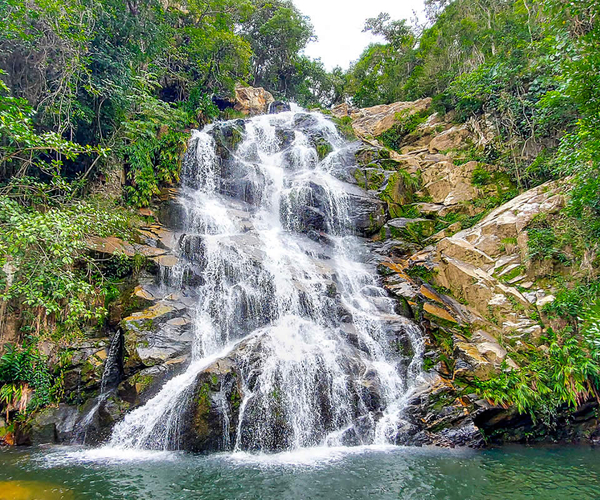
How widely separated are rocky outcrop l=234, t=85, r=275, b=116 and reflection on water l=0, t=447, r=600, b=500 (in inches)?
894

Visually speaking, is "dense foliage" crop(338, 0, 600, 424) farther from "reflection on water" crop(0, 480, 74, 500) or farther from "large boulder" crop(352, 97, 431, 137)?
"reflection on water" crop(0, 480, 74, 500)

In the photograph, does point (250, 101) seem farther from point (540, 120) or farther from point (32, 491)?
point (32, 491)

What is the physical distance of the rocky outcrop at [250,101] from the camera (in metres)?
25.1

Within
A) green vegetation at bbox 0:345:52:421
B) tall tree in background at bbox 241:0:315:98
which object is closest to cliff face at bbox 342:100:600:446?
green vegetation at bbox 0:345:52:421

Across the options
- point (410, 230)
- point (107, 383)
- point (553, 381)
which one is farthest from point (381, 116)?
point (107, 383)

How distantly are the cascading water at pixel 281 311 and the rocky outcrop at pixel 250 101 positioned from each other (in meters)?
7.04

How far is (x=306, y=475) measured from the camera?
20.4ft

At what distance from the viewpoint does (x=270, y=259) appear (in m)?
12.5

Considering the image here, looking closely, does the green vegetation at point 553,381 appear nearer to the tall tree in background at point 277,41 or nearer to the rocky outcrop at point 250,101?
the rocky outcrop at point 250,101

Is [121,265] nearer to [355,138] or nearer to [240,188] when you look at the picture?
[240,188]

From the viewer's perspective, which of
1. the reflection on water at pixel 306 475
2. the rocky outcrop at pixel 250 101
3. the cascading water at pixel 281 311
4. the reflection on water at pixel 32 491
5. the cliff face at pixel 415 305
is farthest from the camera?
the rocky outcrop at pixel 250 101

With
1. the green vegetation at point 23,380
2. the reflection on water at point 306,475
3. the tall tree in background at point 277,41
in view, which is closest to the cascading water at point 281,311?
the reflection on water at point 306,475

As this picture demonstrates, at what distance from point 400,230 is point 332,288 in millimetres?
4943

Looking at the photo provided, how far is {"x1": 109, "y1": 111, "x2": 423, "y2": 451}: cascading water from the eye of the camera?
8.03 meters
